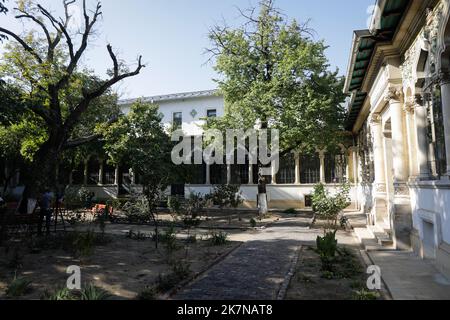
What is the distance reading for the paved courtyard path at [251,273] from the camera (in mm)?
5441

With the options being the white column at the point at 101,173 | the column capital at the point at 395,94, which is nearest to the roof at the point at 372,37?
the column capital at the point at 395,94

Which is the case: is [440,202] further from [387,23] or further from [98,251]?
[98,251]

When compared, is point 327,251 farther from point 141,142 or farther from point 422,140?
point 141,142

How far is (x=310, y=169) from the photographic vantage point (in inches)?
940

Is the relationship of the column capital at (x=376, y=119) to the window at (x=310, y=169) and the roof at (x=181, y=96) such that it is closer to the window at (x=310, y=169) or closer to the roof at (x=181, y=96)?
the window at (x=310, y=169)

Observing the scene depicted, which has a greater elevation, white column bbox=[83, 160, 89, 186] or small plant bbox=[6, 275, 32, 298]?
white column bbox=[83, 160, 89, 186]

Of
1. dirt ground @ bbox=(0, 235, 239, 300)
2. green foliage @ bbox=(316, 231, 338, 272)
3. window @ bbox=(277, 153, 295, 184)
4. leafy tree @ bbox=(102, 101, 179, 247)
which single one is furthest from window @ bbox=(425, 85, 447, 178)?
window @ bbox=(277, 153, 295, 184)

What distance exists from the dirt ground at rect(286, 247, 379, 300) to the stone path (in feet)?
1.46

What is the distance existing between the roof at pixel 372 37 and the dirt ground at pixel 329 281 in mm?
5123

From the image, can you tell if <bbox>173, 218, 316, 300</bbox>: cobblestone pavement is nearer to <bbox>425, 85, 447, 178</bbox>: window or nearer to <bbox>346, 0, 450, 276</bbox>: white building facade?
<bbox>346, 0, 450, 276</bbox>: white building facade

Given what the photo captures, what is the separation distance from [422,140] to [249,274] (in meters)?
4.75

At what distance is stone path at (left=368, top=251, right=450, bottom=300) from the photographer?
5138 mm

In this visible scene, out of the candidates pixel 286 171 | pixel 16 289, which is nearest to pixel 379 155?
pixel 16 289
